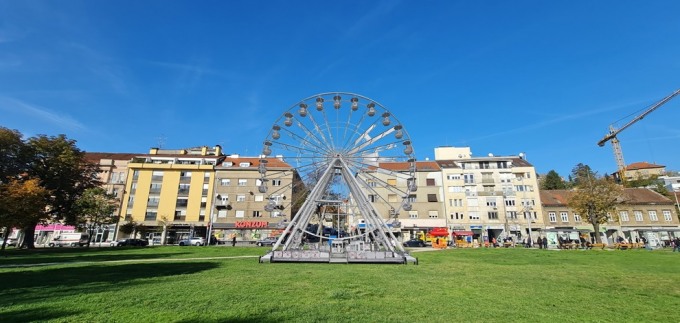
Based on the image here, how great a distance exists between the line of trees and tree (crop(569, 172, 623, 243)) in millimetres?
62120

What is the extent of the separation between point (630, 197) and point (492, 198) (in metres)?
22.4

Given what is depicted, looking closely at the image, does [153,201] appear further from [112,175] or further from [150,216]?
[112,175]

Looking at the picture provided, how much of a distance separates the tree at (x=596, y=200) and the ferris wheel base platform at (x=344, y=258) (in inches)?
1467

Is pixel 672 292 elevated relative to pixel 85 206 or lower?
lower

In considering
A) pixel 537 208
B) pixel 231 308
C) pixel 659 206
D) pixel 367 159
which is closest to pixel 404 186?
pixel 537 208

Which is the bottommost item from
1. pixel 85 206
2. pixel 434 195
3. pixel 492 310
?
pixel 492 310

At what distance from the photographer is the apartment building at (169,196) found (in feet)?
204

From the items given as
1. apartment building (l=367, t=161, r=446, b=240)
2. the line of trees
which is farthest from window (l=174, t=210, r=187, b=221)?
apartment building (l=367, t=161, r=446, b=240)

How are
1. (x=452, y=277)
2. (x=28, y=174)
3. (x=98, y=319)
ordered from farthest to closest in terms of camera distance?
(x=28, y=174)
(x=452, y=277)
(x=98, y=319)

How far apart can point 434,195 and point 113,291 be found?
5990 centimetres

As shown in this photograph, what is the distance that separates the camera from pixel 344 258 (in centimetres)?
2117

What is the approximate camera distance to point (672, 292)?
1094cm

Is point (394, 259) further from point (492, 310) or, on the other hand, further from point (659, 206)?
point (659, 206)

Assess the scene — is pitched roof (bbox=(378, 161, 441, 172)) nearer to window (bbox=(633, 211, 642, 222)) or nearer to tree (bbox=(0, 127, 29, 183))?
window (bbox=(633, 211, 642, 222))
